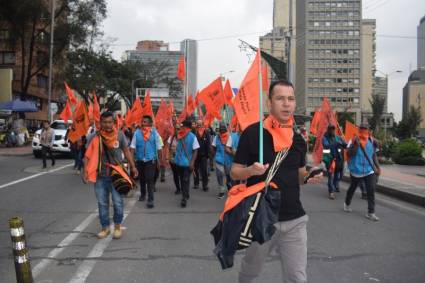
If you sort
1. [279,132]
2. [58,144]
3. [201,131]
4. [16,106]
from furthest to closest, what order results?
[16,106]
[58,144]
[201,131]
[279,132]

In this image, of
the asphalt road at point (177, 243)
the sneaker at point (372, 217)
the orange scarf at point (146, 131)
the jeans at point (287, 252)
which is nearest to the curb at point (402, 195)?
the asphalt road at point (177, 243)

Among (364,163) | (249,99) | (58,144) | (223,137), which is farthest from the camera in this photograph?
(58,144)

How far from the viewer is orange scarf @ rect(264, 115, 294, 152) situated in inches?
125

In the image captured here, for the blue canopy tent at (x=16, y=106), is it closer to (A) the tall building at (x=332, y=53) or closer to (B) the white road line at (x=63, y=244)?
(B) the white road line at (x=63, y=244)

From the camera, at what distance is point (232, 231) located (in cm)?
305

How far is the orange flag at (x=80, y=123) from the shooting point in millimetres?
9188

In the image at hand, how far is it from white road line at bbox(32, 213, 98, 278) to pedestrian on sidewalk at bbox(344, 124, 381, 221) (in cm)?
447

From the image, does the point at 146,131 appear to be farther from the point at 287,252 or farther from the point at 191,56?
the point at 191,56

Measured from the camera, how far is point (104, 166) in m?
6.12

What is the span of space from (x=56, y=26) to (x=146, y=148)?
95.5 ft

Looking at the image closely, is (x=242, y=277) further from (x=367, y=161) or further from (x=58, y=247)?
(x=367, y=161)

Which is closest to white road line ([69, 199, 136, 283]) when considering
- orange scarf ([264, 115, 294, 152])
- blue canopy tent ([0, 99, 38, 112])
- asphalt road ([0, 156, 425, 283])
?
asphalt road ([0, 156, 425, 283])

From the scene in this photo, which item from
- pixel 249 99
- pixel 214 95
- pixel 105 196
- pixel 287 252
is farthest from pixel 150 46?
pixel 287 252

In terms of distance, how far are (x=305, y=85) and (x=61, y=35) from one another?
297 feet
